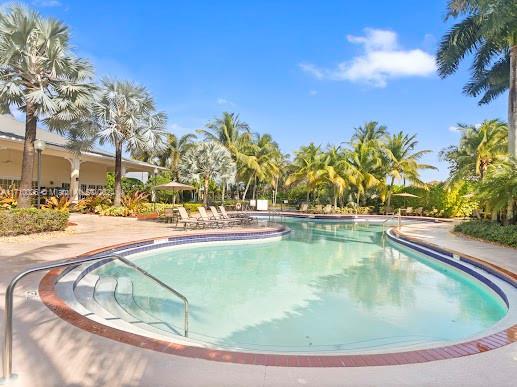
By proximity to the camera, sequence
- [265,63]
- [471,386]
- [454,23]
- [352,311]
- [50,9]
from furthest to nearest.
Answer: [265,63]
[454,23]
[50,9]
[352,311]
[471,386]

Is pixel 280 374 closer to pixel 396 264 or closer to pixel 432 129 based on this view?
pixel 396 264

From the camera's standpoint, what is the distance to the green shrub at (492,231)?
1256 cm

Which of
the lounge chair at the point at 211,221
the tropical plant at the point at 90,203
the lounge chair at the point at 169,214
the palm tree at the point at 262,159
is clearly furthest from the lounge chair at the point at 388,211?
the tropical plant at the point at 90,203

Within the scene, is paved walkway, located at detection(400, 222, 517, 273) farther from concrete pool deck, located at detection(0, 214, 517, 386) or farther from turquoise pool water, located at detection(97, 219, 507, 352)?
concrete pool deck, located at detection(0, 214, 517, 386)

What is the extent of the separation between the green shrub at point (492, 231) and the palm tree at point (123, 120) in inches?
676

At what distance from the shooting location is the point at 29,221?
39.9 ft

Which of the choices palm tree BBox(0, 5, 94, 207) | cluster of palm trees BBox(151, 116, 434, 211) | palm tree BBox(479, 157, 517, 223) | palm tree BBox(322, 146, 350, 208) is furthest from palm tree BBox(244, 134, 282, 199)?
palm tree BBox(479, 157, 517, 223)

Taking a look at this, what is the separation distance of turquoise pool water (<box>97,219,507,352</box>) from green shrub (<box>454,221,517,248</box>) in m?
2.94

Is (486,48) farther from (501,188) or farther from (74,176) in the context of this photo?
(74,176)

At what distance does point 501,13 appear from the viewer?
1294 cm

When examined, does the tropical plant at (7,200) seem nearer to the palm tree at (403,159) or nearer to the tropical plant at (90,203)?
the tropical plant at (90,203)

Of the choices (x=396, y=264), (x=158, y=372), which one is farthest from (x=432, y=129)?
(x=158, y=372)

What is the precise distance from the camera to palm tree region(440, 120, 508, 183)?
23672 mm

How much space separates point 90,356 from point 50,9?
49.5ft
